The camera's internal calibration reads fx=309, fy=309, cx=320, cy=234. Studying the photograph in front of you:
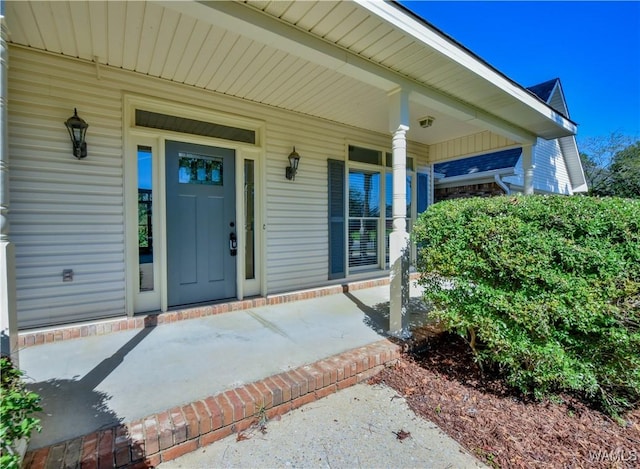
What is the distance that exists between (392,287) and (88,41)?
3584 millimetres

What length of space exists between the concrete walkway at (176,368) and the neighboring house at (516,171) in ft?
22.2

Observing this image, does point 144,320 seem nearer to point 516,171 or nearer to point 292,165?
point 292,165

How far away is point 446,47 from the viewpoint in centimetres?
276

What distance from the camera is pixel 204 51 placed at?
2875 mm

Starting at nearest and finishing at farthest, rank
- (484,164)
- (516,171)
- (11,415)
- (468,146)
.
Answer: (11,415) < (468,146) < (516,171) < (484,164)

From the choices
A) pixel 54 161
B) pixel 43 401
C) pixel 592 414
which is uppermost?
pixel 54 161

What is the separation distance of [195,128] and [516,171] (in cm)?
836

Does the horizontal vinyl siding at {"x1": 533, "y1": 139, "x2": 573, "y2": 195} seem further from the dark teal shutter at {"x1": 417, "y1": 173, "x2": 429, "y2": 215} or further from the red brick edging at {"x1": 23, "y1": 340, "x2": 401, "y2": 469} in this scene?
the red brick edging at {"x1": 23, "y1": 340, "x2": 401, "y2": 469}

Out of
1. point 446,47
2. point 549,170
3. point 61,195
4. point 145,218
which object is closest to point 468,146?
point 446,47

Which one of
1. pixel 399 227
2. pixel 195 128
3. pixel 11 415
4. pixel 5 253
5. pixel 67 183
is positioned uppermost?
pixel 195 128

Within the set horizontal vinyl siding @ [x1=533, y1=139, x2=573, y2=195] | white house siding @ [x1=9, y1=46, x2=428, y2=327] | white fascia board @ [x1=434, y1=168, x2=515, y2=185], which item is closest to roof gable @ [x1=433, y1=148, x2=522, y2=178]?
white fascia board @ [x1=434, y1=168, x2=515, y2=185]

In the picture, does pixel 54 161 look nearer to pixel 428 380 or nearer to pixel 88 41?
pixel 88 41

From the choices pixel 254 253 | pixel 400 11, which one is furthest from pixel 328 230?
pixel 400 11

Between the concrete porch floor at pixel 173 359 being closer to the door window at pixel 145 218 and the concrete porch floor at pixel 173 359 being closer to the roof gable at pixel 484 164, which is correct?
the door window at pixel 145 218
